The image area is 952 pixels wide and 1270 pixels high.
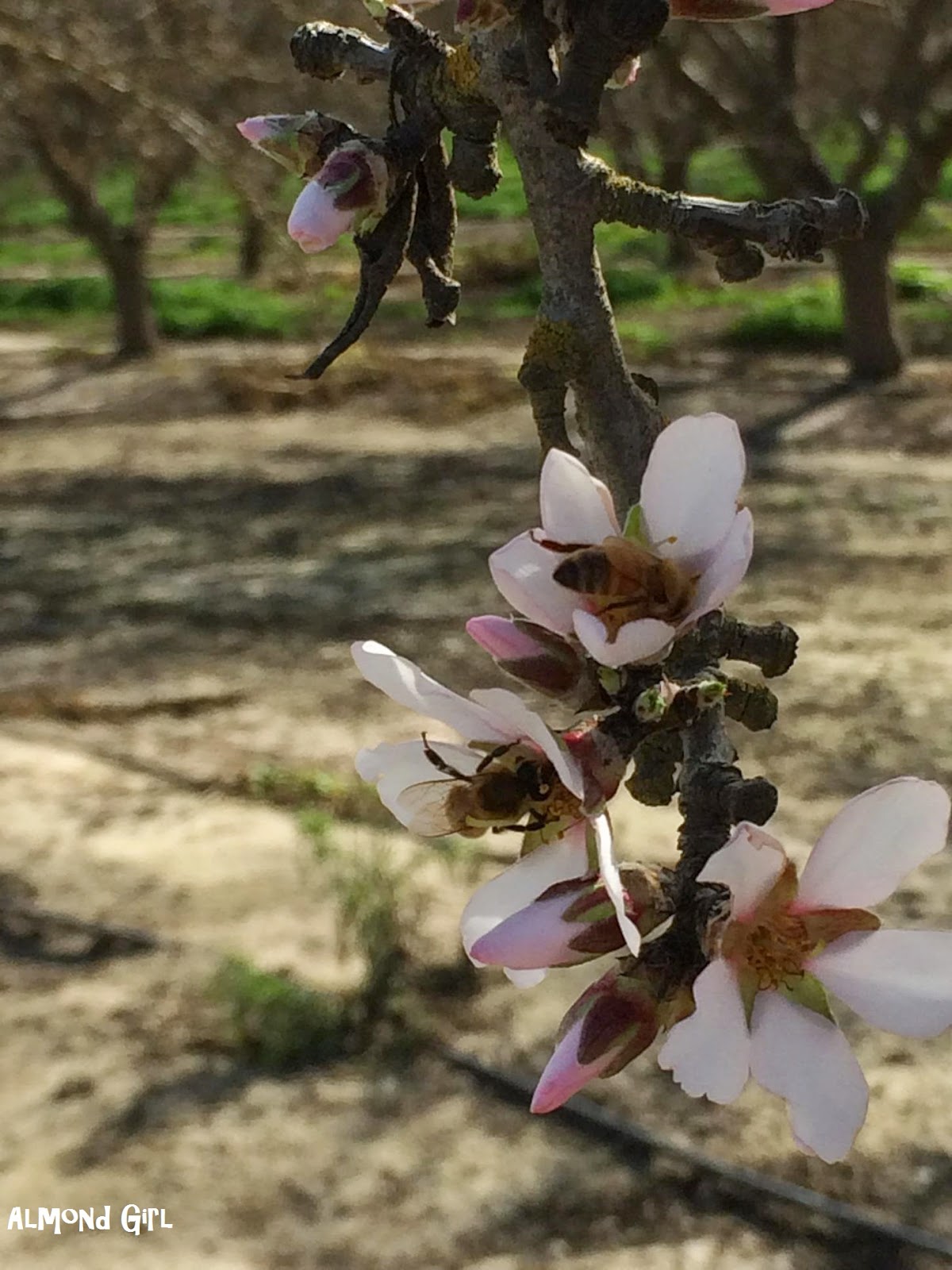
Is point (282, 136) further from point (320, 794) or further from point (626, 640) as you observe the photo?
point (320, 794)

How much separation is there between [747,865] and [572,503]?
0.49 feet

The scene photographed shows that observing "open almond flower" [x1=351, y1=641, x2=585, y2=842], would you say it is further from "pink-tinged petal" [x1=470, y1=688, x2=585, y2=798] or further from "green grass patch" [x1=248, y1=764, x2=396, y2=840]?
"green grass patch" [x1=248, y1=764, x2=396, y2=840]

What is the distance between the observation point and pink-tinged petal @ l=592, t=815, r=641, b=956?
45cm

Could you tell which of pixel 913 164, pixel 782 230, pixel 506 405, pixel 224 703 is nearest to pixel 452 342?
pixel 506 405

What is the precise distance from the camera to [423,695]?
0.53 m

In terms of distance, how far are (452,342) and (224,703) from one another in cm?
763

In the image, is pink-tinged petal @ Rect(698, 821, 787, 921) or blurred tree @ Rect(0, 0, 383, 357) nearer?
pink-tinged petal @ Rect(698, 821, 787, 921)

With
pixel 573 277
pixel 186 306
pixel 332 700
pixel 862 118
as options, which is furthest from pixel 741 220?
pixel 186 306

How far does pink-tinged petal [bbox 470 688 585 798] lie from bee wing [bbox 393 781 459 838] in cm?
7

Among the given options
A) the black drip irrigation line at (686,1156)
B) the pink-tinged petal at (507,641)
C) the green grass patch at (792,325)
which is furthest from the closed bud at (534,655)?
the green grass patch at (792,325)

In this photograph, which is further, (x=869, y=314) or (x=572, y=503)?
(x=869, y=314)

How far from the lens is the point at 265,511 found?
314 inches

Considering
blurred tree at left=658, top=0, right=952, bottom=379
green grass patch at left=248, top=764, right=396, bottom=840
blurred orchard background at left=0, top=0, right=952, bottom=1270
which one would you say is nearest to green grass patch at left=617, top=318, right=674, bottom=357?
blurred orchard background at left=0, top=0, right=952, bottom=1270

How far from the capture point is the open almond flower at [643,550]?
51 centimetres
